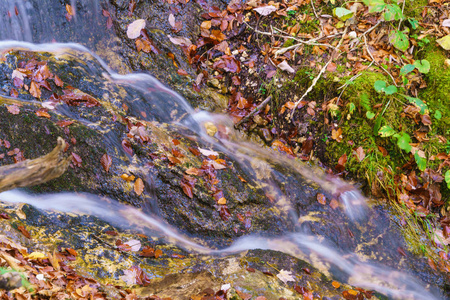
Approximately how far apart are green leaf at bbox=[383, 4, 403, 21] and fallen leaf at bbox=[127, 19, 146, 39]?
3972mm

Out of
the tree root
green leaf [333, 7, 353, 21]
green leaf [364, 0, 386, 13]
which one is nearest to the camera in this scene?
the tree root

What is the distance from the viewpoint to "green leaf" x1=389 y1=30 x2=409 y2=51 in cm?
448

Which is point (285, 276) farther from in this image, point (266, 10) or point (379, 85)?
point (266, 10)

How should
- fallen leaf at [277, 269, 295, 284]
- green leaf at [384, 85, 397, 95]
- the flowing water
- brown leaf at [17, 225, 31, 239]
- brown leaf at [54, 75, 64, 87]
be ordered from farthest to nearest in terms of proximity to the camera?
brown leaf at [54, 75, 64, 87] < green leaf at [384, 85, 397, 95] < the flowing water < fallen leaf at [277, 269, 295, 284] < brown leaf at [17, 225, 31, 239]

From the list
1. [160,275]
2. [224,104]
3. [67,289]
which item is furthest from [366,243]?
[67,289]

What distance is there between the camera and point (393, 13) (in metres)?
4.41

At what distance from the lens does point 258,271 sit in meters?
3.32

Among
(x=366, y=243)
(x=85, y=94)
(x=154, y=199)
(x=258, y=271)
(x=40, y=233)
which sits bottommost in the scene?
(x=366, y=243)

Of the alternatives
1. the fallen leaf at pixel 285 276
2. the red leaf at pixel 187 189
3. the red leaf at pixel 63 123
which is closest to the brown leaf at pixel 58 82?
the red leaf at pixel 63 123

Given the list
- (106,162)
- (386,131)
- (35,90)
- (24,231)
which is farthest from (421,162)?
(35,90)

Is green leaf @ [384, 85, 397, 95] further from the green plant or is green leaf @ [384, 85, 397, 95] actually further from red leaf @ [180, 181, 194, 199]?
red leaf @ [180, 181, 194, 199]

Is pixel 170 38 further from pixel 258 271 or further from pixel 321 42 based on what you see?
pixel 258 271

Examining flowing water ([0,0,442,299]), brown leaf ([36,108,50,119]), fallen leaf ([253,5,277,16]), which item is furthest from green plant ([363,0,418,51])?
brown leaf ([36,108,50,119])

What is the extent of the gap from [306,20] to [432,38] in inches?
74.6
